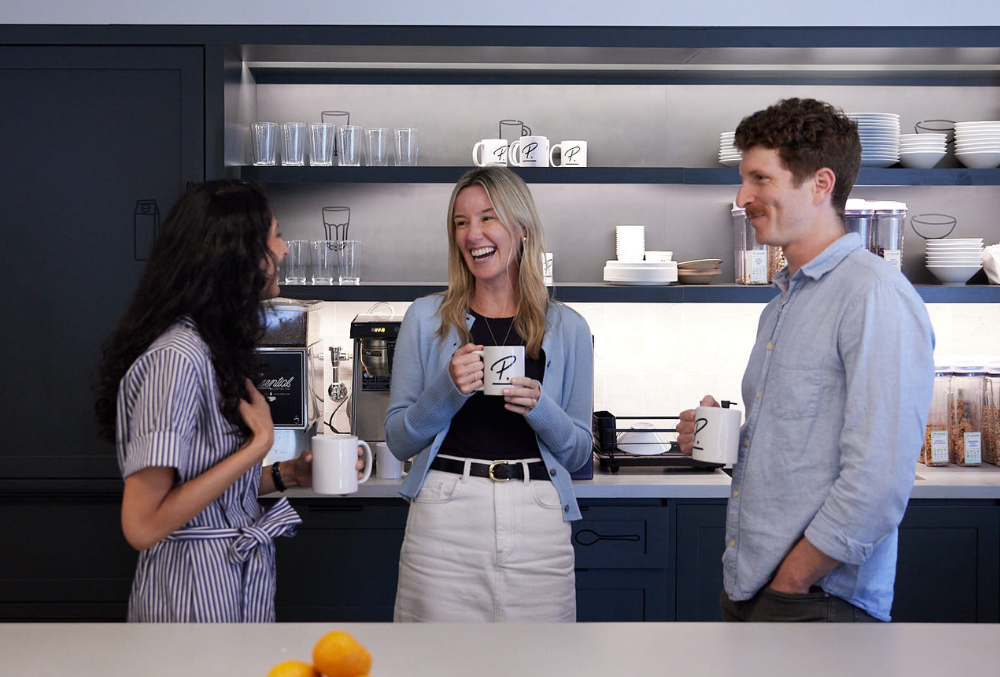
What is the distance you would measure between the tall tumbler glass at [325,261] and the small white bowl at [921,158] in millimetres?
1939

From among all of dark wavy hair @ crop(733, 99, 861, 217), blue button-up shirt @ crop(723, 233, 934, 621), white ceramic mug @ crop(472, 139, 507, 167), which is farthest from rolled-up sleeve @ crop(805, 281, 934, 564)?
white ceramic mug @ crop(472, 139, 507, 167)

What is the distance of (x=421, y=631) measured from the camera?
1.24 m

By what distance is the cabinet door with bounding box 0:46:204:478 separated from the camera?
113 inches

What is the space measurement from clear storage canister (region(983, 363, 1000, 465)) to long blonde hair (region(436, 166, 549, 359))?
1.87 meters

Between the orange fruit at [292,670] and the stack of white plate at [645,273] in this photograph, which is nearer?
the orange fruit at [292,670]

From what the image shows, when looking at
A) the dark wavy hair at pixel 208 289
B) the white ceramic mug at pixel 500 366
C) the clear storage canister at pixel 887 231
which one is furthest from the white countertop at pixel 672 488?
the dark wavy hair at pixel 208 289

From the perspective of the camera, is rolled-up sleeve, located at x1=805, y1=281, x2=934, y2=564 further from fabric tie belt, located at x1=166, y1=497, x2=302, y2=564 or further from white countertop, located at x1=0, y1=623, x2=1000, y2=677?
fabric tie belt, located at x1=166, y1=497, x2=302, y2=564

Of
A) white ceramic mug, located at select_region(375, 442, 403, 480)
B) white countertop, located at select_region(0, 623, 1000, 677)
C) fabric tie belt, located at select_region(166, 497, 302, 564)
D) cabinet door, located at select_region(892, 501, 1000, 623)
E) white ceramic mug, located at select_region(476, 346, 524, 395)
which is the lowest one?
cabinet door, located at select_region(892, 501, 1000, 623)

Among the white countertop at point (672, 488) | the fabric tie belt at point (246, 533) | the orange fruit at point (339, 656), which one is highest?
the orange fruit at point (339, 656)

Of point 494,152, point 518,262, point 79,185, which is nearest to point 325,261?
point 494,152

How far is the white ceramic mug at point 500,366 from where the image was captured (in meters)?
1.75

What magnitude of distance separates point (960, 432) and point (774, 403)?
1.88 meters

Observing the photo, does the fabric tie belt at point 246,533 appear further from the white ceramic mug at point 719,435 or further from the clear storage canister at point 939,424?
the clear storage canister at point 939,424

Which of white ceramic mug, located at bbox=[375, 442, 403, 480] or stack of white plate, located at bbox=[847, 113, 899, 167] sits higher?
stack of white plate, located at bbox=[847, 113, 899, 167]
